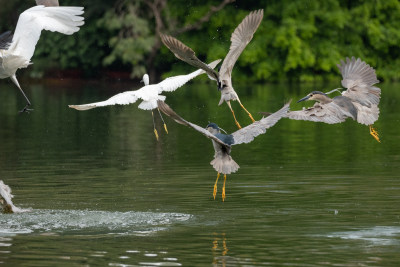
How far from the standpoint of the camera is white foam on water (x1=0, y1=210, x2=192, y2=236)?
11367 millimetres

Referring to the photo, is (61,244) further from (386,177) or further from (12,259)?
(386,177)

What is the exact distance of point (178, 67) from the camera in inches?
2093

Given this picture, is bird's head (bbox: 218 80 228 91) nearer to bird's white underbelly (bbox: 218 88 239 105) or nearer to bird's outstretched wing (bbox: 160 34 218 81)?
bird's white underbelly (bbox: 218 88 239 105)

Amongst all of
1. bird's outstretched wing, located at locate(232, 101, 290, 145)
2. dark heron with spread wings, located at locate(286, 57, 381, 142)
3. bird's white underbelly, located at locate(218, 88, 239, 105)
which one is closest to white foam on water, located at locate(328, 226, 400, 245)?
bird's outstretched wing, located at locate(232, 101, 290, 145)

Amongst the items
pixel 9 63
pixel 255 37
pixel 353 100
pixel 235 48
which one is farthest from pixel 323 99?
pixel 255 37

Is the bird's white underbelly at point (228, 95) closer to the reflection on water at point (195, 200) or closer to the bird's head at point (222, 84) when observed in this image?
the bird's head at point (222, 84)

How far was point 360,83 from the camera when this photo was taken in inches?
499

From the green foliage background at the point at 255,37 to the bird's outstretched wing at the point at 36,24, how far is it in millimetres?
36531

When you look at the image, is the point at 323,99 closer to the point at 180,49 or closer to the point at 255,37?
the point at 180,49

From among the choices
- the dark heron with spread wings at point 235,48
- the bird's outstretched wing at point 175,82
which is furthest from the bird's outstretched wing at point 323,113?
the bird's outstretched wing at point 175,82

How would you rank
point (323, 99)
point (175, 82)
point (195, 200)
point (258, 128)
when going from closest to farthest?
point (258, 128)
point (323, 99)
point (195, 200)
point (175, 82)

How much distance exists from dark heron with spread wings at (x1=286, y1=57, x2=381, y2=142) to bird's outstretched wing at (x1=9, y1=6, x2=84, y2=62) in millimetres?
2757

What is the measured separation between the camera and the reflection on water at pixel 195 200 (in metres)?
10.1

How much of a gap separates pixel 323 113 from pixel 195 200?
2109 mm
